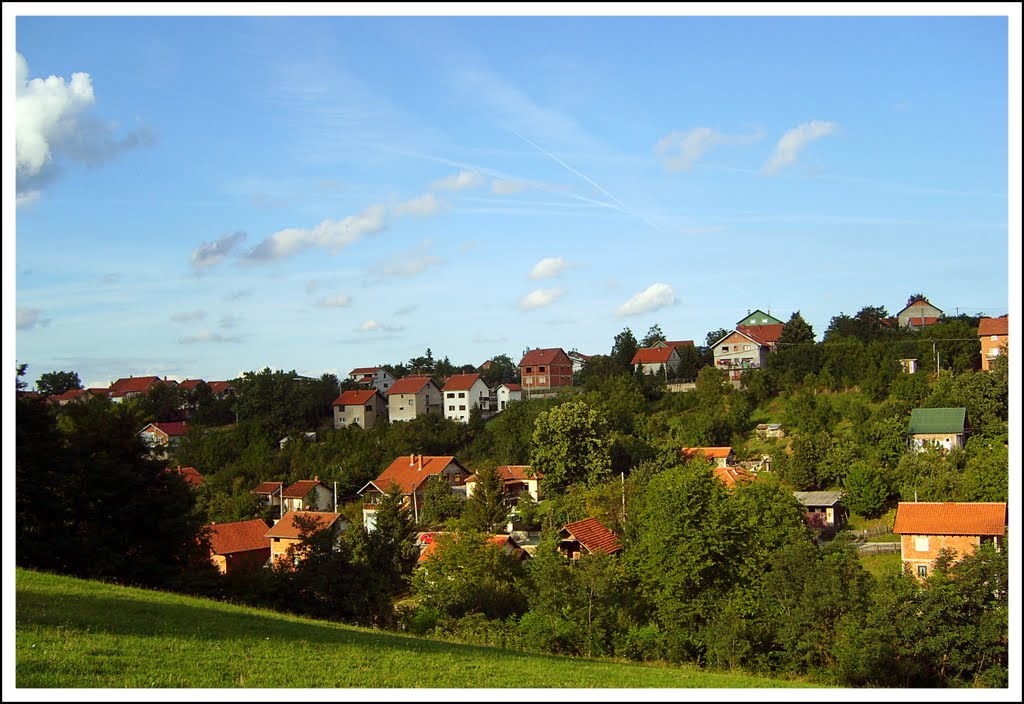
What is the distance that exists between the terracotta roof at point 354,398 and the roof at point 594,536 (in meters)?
25.5

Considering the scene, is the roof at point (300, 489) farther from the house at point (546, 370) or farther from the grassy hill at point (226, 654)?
the grassy hill at point (226, 654)

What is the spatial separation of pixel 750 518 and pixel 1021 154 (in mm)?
12863

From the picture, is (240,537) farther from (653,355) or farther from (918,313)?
(918,313)

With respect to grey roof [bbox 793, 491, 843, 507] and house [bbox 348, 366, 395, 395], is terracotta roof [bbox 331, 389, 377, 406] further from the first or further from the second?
grey roof [bbox 793, 491, 843, 507]

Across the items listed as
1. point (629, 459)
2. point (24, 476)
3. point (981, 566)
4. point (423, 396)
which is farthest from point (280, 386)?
point (981, 566)

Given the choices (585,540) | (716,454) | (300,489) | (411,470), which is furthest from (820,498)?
(300,489)

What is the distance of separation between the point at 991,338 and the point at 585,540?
2303cm

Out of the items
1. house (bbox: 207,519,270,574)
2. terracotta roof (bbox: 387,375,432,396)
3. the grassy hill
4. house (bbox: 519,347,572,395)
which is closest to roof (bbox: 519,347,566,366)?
house (bbox: 519,347,572,395)

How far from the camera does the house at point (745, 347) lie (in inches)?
1900

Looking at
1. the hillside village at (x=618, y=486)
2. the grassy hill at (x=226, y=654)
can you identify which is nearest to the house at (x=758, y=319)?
the hillside village at (x=618, y=486)

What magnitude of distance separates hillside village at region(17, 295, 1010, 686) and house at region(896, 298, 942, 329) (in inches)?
10.9

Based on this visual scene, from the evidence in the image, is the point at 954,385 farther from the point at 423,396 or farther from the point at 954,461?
the point at 423,396

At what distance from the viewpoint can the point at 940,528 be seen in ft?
66.4

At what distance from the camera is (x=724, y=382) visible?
41.4 m
